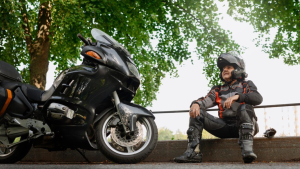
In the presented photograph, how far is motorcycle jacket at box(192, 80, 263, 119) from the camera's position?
459cm

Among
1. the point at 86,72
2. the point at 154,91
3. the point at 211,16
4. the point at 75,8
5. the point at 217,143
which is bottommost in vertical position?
the point at 217,143

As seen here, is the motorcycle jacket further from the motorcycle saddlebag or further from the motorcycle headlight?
the motorcycle saddlebag

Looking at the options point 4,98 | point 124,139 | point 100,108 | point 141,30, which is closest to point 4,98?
point 4,98

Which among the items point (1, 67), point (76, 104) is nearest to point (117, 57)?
point (76, 104)

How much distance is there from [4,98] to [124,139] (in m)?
1.62

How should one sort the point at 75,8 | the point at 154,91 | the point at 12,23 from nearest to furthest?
1. the point at 12,23
2. the point at 75,8
3. the point at 154,91

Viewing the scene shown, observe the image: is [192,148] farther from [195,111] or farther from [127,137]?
[127,137]

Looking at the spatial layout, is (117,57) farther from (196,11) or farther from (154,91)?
(154,91)

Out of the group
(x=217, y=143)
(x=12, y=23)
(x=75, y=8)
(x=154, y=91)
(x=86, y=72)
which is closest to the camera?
(x=86, y=72)

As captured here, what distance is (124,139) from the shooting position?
4242 mm

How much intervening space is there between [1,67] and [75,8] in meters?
6.40

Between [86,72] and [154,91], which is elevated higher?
[154,91]

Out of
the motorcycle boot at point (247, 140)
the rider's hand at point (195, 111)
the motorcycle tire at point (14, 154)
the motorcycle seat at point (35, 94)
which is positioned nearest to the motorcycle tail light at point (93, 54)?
the motorcycle seat at point (35, 94)

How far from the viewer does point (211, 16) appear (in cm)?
1402
